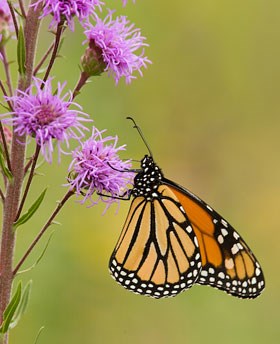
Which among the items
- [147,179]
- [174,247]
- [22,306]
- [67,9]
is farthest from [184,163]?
[67,9]

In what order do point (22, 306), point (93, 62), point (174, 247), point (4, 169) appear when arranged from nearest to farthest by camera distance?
point (4, 169) → point (22, 306) → point (93, 62) → point (174, 247)

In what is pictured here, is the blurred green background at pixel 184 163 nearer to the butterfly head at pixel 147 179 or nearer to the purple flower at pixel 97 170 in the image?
the butterfly head at pixel 147 179

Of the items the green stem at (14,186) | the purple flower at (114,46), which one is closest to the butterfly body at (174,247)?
the purple flower at (114,46)

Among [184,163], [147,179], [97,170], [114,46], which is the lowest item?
[97,170]

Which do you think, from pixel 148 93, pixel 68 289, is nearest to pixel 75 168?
pixel 68 289

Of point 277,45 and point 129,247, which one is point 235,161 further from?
point 129,247

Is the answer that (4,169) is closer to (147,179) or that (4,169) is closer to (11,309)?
(11,309)

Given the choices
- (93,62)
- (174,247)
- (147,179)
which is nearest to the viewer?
(93,62)

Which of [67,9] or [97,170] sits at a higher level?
[67,9]
